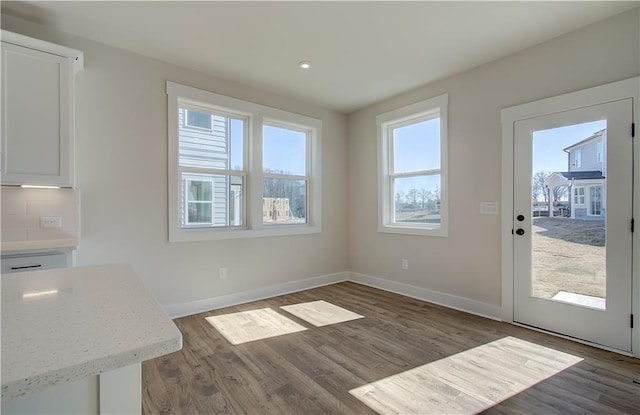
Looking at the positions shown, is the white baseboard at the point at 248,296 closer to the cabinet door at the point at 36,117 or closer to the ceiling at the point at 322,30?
the cabinet door at the point at 36,117

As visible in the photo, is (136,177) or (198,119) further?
(198,119)

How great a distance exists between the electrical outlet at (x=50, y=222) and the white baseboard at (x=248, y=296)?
117 cm

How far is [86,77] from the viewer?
2777mm

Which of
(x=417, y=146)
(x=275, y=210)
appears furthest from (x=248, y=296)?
(x=417, y=146)

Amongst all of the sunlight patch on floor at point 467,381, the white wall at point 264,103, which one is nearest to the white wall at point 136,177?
the white wall at point 264,103

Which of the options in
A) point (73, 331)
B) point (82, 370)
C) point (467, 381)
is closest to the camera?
point (82, 370)

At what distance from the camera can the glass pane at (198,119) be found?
350cm

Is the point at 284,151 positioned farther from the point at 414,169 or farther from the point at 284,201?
the point at 414,169

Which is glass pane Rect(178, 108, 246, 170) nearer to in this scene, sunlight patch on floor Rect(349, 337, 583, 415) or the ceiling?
the ceiling

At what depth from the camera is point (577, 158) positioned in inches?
107

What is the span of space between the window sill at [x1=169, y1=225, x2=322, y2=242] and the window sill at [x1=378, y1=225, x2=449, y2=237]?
38.6 inches

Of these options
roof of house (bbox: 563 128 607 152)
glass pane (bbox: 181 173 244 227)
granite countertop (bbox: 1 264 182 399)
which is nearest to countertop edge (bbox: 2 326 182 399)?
granite countertop (bbox: 1 264 182 399)

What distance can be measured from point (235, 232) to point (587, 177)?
357 cm

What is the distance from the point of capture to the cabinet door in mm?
2195
